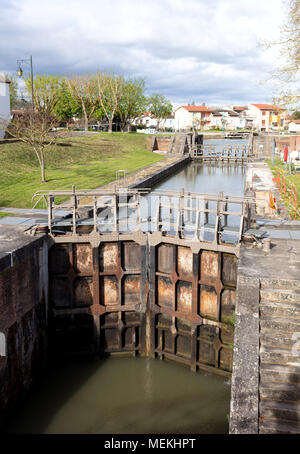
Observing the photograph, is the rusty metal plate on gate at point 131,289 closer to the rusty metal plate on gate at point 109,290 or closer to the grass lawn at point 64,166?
the rusty metal plate on gate at point 109,290

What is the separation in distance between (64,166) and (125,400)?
25.9 m

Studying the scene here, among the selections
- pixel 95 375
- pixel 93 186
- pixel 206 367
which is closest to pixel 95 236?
pixel 95 375

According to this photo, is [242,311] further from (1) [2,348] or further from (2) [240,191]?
(2) [240,191]

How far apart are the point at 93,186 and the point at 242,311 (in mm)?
17137

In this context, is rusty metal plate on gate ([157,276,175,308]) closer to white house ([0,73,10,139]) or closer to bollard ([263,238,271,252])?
bollard ([263,238,271,252])

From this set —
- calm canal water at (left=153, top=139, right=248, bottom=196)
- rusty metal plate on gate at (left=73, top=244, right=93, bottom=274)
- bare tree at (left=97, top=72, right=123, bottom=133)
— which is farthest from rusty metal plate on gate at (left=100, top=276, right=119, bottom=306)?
bare tree at (left=97, top=72, right=123, bottom=133)

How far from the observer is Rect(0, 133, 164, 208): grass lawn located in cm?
2369

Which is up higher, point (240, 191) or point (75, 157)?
point (75, 157)

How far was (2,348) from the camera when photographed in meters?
9.30

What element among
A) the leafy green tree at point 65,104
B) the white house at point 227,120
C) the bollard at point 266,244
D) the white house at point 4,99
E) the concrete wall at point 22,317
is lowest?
the concrete wall at point 22,317

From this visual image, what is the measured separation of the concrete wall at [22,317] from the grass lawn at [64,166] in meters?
6.71

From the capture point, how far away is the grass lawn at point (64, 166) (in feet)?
77.7

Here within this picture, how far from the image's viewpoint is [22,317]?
37.6ft

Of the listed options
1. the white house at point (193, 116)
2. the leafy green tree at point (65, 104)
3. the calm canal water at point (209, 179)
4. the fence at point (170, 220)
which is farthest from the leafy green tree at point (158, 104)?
the fence at point (170, 220)
